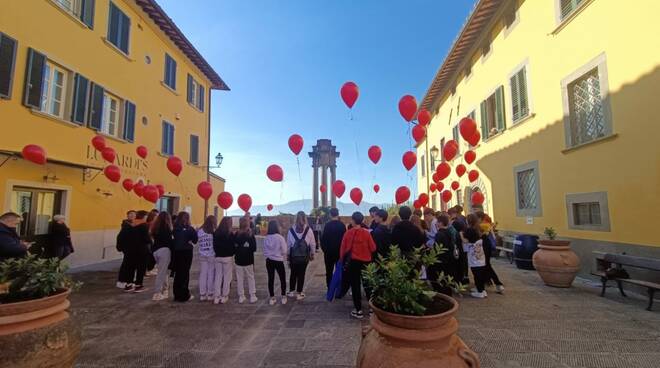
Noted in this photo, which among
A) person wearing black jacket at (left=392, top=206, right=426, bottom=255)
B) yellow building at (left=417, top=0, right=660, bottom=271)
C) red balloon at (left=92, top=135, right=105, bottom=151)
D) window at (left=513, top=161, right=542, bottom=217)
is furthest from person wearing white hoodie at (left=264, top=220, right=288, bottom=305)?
window at (left=513, top=161, right=542, bottom=217)

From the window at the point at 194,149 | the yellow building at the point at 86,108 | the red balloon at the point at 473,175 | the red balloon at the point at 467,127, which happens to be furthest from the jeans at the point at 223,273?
the window at the point at 194,149

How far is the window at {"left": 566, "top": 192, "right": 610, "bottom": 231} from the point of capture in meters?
6.73

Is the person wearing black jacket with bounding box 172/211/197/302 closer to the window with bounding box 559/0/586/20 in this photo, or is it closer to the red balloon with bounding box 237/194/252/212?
the red balloon with bounding box 237/194/252/212

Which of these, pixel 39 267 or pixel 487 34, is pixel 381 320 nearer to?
pixel 39 267

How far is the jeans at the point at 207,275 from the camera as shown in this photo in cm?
595

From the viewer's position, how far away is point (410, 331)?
208 cm

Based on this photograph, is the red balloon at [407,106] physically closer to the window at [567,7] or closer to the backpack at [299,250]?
the backpack at [299,250]

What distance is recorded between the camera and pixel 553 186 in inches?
327

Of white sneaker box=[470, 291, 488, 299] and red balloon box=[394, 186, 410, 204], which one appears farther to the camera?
red balloon box=[394, 186, 410, 204]

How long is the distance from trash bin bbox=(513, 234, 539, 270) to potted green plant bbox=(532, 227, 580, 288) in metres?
1.87

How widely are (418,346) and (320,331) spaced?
253 cm

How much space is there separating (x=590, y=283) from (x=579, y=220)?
1514 millimetres

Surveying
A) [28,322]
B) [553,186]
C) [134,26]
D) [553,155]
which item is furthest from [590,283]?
[134,26]

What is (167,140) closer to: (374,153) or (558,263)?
(374,153)
